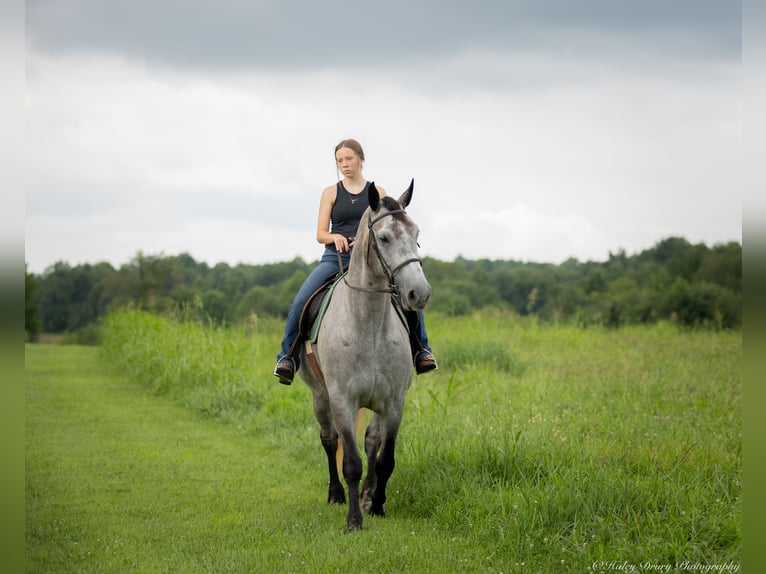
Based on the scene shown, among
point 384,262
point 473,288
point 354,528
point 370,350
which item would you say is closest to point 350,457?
point 354,528

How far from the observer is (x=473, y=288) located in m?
30.2

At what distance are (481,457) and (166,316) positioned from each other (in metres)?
12.6

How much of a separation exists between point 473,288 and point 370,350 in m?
25.1

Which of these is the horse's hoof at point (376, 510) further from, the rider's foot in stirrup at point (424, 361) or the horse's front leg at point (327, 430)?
the rider's foot in stirrup at point (424, 361)

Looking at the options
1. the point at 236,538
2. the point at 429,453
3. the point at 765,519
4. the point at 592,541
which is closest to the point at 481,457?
the point at 429,453

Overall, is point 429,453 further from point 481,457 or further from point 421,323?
point 421,323

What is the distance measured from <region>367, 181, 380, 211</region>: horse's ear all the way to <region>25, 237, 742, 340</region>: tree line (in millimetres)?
10098

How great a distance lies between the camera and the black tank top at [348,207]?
20.0 ft

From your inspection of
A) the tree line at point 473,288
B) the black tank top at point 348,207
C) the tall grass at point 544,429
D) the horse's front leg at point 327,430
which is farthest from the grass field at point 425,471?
the tree line at point 473,288

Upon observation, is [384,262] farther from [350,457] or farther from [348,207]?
[350,457]

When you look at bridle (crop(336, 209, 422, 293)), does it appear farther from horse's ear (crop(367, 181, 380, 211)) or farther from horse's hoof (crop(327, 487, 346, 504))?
horse's hoof (crop(327, 487, 346, 504))

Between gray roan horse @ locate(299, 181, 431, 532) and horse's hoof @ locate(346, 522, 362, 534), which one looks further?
horse's hoof @ locate(346, 522, 362, 534)

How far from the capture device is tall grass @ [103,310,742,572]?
4.73 metres

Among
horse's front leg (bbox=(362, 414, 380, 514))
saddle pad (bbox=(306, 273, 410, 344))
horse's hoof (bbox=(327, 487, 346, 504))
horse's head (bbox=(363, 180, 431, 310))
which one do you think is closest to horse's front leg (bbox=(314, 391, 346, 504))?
horse's hoof (bbox=(327, 487, 346, 504))
